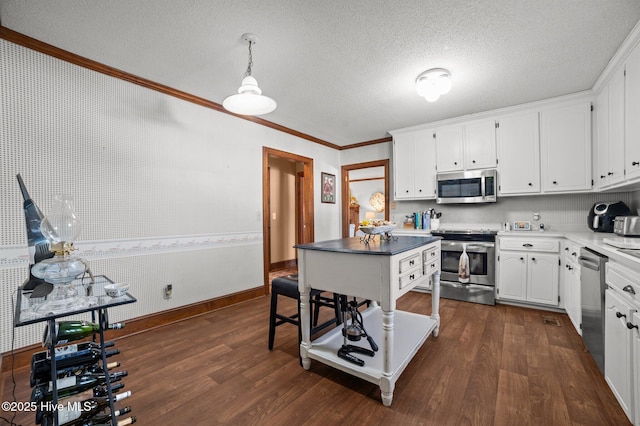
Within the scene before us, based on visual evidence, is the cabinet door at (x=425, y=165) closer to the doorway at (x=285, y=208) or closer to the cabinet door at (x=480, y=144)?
the cabinet door at (x=480, y=144)

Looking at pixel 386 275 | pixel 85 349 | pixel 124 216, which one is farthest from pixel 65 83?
pixel 386 275

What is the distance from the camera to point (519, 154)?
347 cm

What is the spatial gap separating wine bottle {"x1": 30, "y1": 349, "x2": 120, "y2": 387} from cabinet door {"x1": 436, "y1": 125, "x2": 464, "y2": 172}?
410cm

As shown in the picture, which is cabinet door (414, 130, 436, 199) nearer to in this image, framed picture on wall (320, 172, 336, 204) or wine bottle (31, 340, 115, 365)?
framed picture on wall (320, 172, 336, 204)

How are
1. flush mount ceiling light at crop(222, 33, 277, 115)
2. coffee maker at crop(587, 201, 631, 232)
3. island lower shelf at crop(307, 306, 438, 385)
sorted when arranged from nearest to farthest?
island lower shelf at crop(307, 306, 438, 385) < flush mount ceiling light at crop(222, 33, 277, 115) < coffee maker at crop(587, 201, 631, 232)

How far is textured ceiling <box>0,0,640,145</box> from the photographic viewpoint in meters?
1.80

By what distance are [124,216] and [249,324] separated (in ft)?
5.29

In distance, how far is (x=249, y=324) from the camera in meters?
2.84

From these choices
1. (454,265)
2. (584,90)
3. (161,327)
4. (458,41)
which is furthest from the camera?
(454,265)


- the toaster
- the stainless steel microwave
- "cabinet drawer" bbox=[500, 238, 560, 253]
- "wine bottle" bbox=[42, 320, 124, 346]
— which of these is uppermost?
the stainless steel microwave

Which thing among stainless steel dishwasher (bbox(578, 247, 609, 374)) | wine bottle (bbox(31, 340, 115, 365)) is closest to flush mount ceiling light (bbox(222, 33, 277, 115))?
wine bottle (bbox(31, 340, 115, 365))

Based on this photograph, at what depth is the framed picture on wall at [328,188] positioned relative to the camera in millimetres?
5094

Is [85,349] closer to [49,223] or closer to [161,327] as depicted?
[49,223]

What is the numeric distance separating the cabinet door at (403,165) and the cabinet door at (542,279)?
176 centimetres
